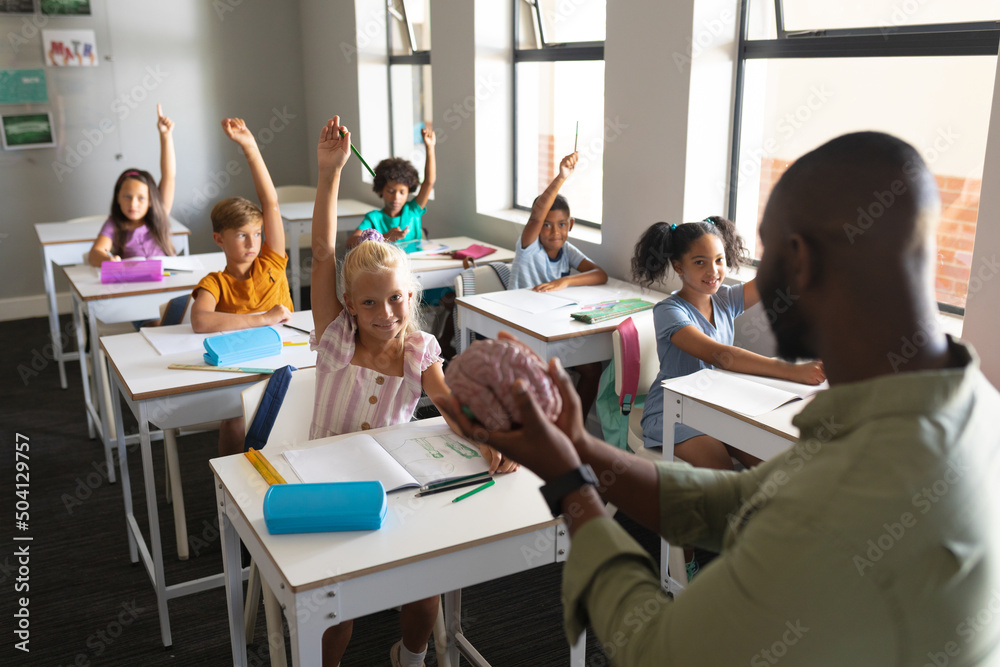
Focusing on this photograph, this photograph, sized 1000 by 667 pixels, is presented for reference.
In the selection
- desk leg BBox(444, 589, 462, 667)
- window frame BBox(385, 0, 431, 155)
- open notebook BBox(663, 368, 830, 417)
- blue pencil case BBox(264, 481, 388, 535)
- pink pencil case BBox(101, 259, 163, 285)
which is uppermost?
window frame BBox(385, 0, 431, 155)

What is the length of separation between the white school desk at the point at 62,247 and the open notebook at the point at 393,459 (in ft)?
10.6

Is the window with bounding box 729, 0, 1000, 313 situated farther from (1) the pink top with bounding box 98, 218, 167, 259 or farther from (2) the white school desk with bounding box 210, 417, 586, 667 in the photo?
(1) the pink top with bounding box 98, 218, 167, 259

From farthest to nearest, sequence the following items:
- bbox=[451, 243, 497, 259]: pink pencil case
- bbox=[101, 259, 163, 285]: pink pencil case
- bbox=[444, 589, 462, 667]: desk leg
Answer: bbox=[451, 243, 497, 259]: pink pencil case → bbox=[101, 259, 163, 285]: pink pencil case → bbox=[444, 589, 462, 667]: desk leg

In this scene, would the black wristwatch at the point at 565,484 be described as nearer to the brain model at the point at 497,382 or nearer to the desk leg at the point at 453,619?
the brain model at the point at 497,382

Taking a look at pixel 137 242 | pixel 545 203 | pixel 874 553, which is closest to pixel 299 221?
pixel 137 242

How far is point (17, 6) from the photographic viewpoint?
5473 millimetres

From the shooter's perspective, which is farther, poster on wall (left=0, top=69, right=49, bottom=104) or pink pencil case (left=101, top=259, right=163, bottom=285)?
poster on wall (left=0, top=69, right=49, bottom=104)

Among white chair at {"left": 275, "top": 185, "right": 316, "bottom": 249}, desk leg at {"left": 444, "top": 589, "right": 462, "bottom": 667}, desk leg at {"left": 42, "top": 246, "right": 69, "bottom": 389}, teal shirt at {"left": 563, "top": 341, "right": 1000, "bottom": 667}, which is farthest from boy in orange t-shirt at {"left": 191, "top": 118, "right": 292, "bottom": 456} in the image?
white chair at {"left": 275, "top": 185, "right": 316, "bottom": 249}

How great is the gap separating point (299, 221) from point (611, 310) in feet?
9.04

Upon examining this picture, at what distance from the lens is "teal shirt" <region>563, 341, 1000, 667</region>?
67cm

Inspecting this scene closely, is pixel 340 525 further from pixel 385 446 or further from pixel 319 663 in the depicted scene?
pixel 385 446

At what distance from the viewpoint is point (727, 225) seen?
282cm

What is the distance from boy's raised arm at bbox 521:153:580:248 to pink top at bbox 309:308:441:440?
1.65 meters


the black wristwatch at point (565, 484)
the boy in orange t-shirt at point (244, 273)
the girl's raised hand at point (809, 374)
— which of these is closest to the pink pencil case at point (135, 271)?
the boy in orange t-shirt at point (244, 273)
